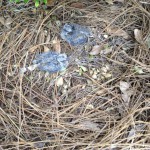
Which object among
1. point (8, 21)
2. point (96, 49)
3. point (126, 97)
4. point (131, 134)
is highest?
point (8, 21)

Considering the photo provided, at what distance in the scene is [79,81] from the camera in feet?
5.85

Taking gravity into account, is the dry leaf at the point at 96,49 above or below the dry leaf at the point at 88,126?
above

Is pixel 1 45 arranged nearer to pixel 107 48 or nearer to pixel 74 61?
pixel 74 61

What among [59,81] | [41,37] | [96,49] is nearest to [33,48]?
[41,37]

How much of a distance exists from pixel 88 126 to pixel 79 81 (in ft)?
0.93

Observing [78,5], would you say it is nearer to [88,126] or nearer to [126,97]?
[126,97]

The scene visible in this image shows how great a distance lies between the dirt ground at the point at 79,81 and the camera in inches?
63.4

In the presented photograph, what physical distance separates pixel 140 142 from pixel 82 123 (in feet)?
1.05

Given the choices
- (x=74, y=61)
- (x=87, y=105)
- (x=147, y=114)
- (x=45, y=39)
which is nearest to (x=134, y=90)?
(x=147, y=114)

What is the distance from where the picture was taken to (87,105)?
1.70m

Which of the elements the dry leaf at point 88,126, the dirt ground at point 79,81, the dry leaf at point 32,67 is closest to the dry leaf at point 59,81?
the dirt ground at point 79,81

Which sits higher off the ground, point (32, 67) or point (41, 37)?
point (41, 37)

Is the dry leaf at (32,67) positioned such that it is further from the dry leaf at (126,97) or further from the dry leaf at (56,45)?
the dry leaf at (126,97)

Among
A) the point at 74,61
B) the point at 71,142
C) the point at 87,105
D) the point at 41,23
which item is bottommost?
the point at 71,142
